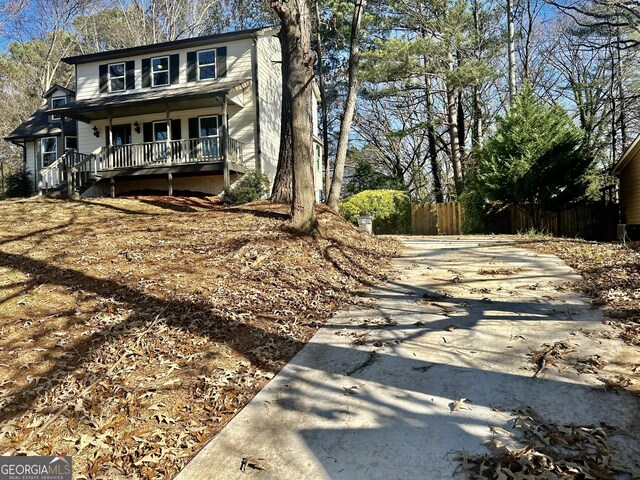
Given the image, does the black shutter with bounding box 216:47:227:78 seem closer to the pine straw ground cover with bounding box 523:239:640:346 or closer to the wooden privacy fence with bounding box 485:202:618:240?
the wooden privacy fence with bounding box 485:202:618:240

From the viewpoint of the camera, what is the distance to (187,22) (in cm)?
2777

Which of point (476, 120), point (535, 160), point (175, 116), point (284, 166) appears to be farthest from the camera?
point (476, 120)

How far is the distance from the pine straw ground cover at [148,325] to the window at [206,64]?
41.3 feet

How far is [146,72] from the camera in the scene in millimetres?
19359

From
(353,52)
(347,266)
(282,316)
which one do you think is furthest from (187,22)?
(282,316)

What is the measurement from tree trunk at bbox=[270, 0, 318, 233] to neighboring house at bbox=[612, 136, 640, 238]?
546 inches

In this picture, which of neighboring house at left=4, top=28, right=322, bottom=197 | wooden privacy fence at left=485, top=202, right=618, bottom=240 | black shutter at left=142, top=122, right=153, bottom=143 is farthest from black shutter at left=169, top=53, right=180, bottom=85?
wooden privacy fence at left=485, top=202, right=618, bottom=240

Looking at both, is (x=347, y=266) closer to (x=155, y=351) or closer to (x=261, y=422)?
(x=155, y=351)

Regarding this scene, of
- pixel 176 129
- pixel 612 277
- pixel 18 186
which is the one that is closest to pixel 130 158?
pixel 176 129

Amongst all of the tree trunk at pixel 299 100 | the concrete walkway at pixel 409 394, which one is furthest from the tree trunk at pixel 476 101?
the concrete walkway at pixel 409 394

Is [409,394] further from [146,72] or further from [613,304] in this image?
[146,72]

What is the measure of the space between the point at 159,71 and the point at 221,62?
3017 millimetres

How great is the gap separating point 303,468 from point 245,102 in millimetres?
17924

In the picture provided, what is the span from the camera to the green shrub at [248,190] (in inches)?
617
